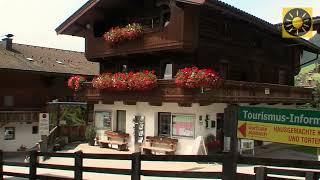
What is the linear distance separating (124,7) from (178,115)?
8.01 meters

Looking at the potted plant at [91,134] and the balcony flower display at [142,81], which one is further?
the potted plant at [91,134]

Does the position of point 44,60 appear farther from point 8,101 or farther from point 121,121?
point 121,121

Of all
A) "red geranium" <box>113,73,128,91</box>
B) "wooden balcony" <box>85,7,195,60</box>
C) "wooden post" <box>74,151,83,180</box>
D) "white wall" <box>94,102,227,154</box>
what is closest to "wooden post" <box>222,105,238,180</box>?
"wooden post" <box>74,151,83,180</box>


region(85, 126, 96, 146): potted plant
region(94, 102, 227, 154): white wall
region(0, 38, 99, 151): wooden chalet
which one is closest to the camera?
region(94, 102, 227, 154): white wall

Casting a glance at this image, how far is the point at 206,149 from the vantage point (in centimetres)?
1938

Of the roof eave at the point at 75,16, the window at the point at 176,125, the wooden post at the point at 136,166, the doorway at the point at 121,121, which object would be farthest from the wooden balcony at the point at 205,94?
the wooden post at the point at 136,166

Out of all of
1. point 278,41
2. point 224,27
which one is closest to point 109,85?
point 224,27

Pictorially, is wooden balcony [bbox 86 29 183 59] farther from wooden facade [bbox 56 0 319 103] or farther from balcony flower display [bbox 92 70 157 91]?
balcony flower display [bbox 92 70 157 91]

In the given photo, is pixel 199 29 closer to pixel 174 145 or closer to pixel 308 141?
pixel 174 145

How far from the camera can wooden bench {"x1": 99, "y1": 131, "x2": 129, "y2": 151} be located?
22.2 meters

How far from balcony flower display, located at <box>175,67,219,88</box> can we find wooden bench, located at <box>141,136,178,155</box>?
126 inches

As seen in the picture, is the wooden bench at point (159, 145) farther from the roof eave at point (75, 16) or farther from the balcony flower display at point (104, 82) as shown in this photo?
the roof eave at point (75, 16)

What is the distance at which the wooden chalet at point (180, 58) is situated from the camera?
19.5 metres

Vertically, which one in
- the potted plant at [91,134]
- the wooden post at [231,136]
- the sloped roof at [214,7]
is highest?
the sloped roof at [214,7]
